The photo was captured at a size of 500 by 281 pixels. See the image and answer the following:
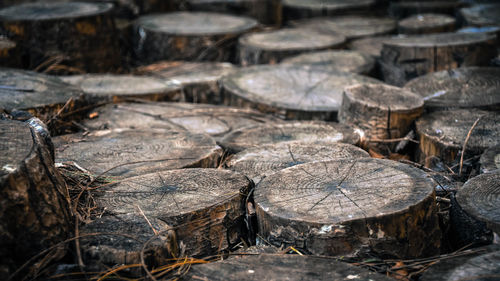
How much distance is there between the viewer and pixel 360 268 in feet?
6.84

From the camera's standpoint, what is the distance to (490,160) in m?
2.80

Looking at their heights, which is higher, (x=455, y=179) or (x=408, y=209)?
(x=408, y=209)

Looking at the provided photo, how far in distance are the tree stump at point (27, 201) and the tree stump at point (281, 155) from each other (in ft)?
3.42

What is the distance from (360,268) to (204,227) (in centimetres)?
72

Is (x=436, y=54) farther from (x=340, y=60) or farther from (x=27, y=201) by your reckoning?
(x=27, y=201)

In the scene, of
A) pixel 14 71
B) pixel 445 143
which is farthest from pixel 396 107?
pixel 14 71

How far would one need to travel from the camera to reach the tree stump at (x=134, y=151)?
9.46 ft

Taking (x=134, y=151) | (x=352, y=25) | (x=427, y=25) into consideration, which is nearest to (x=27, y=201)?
(x=134, y=151)

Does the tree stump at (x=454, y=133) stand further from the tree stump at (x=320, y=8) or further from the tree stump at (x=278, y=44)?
the tree stump at (x=320, y=8)

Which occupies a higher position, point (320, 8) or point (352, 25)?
point (320, 8)

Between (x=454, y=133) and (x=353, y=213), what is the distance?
58.1 inches

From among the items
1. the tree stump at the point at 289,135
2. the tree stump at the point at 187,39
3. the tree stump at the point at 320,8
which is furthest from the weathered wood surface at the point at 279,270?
the tree stump at the point at 320,8

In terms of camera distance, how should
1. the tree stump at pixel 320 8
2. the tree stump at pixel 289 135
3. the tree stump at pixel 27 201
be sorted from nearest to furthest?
the tree stump at pixel 27 201 < the tree stump at pixel 289 135 < the tree stump at pixel 320 8

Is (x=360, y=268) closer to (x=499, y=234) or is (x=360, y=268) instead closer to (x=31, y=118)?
(x=499, y=234)
